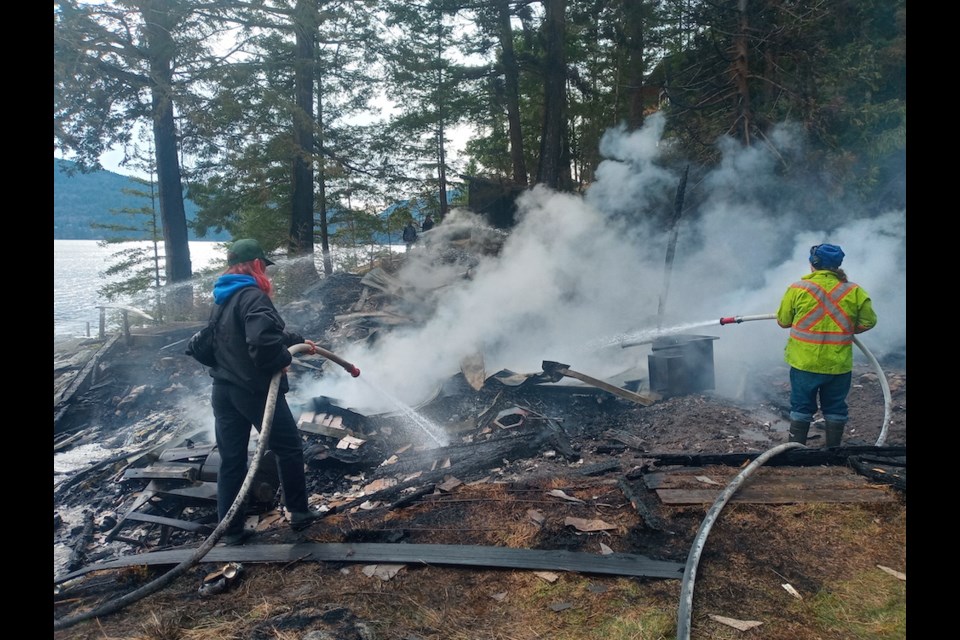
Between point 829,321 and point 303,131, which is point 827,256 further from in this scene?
point 303,131

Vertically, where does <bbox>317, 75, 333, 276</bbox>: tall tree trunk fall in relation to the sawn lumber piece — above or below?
above

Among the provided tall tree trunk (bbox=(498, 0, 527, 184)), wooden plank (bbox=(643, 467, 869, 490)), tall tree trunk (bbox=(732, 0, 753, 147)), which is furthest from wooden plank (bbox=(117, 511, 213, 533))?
tall tree trunk (bbox=(498, 0, 527, 184))

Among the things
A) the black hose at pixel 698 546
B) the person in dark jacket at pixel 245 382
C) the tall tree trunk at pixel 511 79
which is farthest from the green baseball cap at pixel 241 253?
the tall tree trunk at pixel 511 79

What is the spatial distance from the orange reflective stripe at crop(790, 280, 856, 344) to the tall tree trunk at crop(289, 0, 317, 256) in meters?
12.0

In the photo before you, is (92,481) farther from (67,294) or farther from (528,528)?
(67,294)

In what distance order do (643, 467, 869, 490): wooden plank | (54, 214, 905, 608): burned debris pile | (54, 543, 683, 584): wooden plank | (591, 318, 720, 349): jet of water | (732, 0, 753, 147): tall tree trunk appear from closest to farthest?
(54, 543, 683, 584): wooden plank < (54, 214, 905, 608): burned debris pile < (643, 467, 869, 490): wooden plank < (591, 318, 720, 349): jet of water < (732, 0, 753, 147): tall tree trunk

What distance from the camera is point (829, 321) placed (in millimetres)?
4785

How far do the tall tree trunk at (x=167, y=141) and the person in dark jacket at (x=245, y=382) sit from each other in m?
9.96

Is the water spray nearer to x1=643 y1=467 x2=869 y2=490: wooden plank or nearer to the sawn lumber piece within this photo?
x1=643 y1=467 x2=869 y2=490: wooden plank

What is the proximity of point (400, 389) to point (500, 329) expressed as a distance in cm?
273

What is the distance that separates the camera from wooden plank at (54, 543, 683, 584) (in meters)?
3.18

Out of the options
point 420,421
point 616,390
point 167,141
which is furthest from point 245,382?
point 167,141
